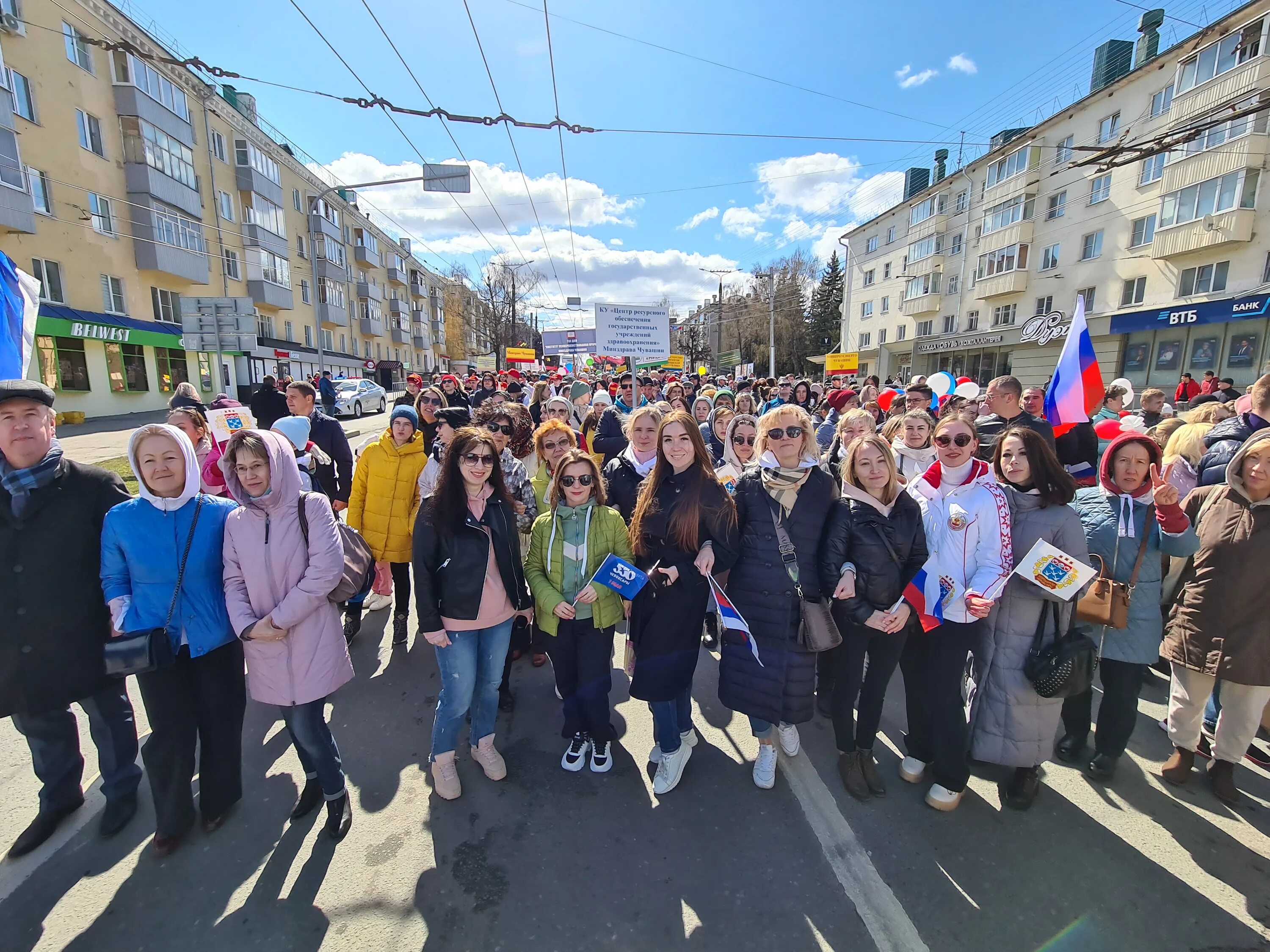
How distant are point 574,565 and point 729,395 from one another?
5.21m

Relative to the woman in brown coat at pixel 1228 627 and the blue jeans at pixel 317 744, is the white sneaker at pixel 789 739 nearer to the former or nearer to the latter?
the woman in brown coat at pixel 1228 627

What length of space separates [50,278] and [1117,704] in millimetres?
28359

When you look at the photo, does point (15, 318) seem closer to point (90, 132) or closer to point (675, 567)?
point (675, 567)

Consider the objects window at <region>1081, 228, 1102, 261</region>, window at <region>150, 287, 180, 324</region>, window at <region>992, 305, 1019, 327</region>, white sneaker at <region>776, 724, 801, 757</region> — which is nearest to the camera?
white sneaker at <region>776, 724, 801, 757</region>

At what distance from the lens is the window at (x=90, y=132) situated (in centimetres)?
1983

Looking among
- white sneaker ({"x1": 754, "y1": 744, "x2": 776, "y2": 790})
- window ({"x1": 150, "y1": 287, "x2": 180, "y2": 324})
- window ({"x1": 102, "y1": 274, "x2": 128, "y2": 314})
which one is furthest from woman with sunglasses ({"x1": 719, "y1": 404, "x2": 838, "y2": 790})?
window ({"x1": 150, "y1": 287, "x2": 180, "y2": 324})

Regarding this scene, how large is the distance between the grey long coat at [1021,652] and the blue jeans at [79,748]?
4.49 metres

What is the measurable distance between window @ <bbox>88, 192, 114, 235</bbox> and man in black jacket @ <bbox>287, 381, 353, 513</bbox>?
2358 cm

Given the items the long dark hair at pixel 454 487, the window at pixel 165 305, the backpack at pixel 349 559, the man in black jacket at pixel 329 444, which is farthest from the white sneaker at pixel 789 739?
the window at pixel 165 305

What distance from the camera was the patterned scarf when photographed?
7.89ft

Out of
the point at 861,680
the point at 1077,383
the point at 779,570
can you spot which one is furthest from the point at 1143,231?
the point at 779,570

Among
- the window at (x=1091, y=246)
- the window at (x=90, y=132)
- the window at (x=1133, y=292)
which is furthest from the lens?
the window at (x=1091, y=246)

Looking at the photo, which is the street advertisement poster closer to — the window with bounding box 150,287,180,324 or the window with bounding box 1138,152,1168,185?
the window with bounding box 150,287,180,324

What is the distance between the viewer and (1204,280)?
2027cm
